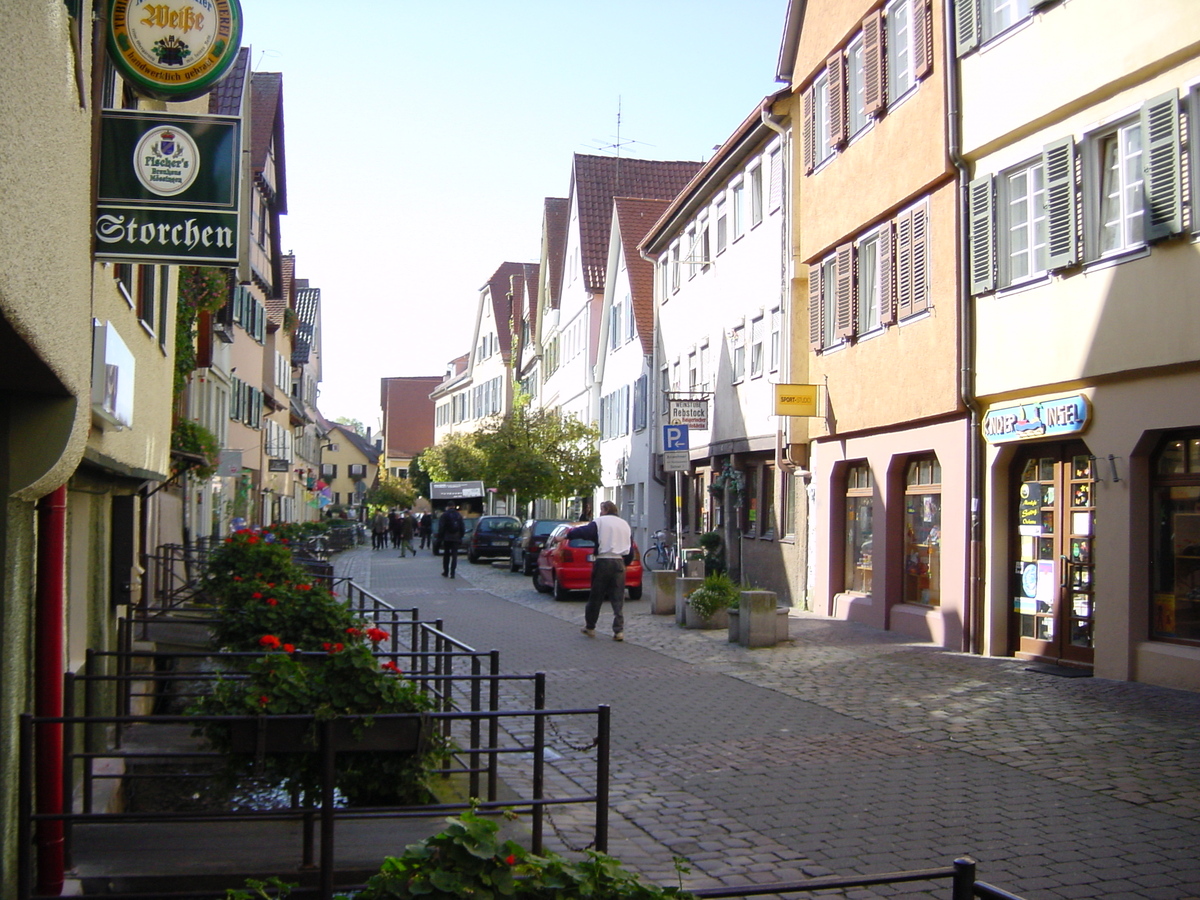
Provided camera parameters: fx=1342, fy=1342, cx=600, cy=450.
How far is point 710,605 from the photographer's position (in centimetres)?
1888

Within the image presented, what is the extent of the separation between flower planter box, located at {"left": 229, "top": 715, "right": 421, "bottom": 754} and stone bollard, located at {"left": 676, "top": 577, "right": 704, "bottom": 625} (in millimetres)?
13130

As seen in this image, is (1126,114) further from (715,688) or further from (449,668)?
(449,668)

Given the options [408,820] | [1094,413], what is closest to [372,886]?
[408,820]

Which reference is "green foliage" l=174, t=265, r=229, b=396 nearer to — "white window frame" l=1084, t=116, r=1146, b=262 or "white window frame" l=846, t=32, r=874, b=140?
"white window frame" l=846, t=32, r=874, b=140

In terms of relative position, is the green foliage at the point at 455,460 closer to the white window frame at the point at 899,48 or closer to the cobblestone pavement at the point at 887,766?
the white window frame at the point at 899,48

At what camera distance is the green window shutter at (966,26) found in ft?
52.2

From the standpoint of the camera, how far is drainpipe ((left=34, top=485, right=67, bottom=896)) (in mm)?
5617

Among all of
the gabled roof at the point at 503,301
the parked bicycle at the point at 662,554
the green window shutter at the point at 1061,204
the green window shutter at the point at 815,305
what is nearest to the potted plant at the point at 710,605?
the green window shutter at the point at 815,305

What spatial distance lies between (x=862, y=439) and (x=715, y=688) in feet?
27.0

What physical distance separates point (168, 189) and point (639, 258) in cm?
3353

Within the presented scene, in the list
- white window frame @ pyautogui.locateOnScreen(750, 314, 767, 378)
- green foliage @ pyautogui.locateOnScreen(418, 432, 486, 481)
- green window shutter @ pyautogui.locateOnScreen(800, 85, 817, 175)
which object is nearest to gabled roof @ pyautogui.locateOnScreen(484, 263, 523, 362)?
green foliage @ pyautogui.locateOnScreen(418, 432, 486, 481)

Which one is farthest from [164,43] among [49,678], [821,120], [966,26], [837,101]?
[821,120]

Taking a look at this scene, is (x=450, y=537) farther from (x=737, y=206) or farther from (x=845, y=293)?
(x=845, y=293)

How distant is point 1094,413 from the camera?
536 inches
